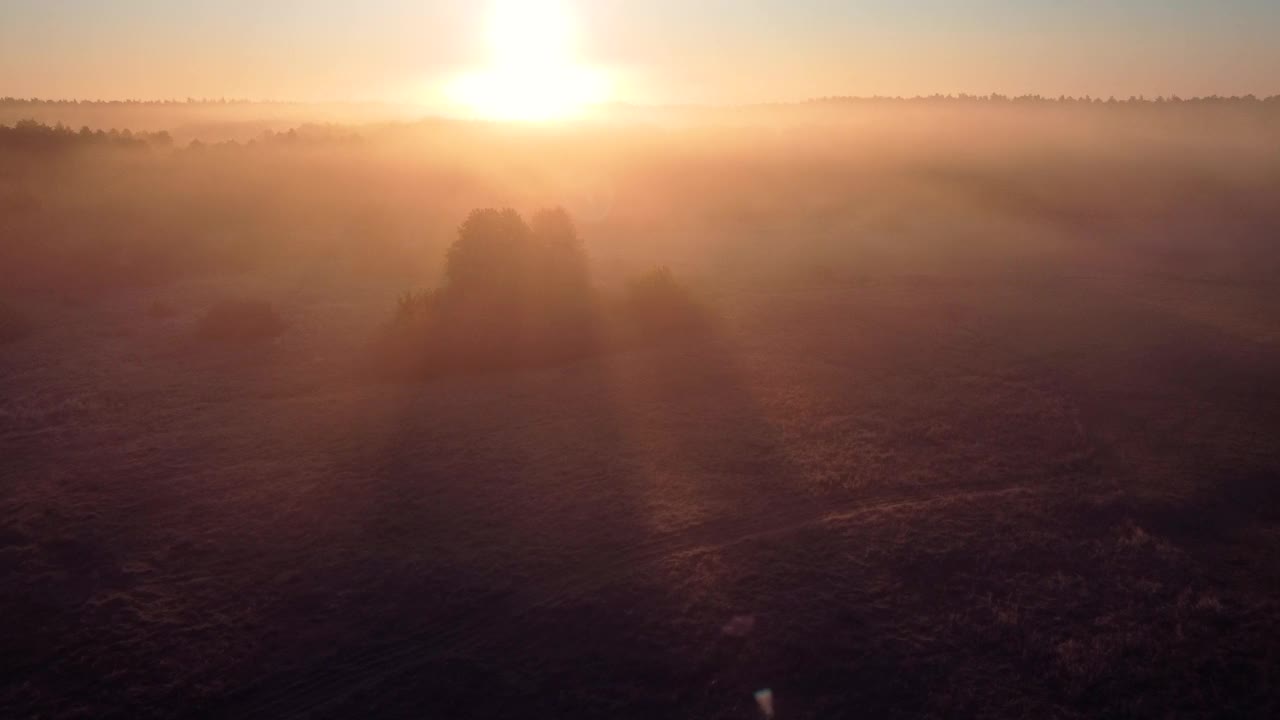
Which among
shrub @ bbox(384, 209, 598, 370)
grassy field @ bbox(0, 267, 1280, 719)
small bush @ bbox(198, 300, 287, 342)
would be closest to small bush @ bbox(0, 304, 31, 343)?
grassy field @ bbox(0, 267, 1280, 719)

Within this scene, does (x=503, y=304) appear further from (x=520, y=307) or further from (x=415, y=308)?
(x=415, y=308)

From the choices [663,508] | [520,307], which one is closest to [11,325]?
[520,307]

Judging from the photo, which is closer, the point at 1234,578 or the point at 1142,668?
the point at 1142,668

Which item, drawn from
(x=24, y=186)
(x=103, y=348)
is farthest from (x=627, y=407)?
(x=24, y=186)

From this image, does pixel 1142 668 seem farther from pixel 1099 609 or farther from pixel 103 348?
pixel 103 348

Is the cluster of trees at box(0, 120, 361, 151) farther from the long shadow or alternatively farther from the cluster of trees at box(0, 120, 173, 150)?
the long shadow

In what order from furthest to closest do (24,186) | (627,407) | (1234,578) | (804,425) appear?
(24,186), (627,407), (804,425), (1234,578)

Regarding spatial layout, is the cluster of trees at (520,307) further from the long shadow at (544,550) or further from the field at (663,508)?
the long shadow at (544,550)
